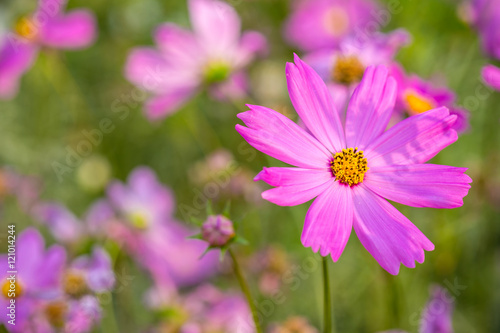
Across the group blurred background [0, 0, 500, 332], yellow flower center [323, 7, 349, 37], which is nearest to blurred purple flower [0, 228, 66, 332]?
blurred background [0, 0, 500, 332]

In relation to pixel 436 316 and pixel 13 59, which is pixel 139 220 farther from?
pixel 436 316

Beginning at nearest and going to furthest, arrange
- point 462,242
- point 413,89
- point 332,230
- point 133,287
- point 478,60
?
point 332,230 < point 413,89 < point 462,242 < point 133,287 < point 478,60

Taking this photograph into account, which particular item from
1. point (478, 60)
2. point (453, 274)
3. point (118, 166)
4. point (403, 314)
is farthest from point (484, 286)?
point (118, 166)

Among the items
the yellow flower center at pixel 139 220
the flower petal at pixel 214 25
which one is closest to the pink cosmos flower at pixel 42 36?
the flower petal at pixel 214 25

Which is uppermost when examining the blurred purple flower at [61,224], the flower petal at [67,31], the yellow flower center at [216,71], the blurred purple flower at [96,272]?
the yellow flower center at [216,71]

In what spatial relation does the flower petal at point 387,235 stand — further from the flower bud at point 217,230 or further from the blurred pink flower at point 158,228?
the blurred pink flower at point 158,228

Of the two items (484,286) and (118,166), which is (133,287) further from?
(484,286)
